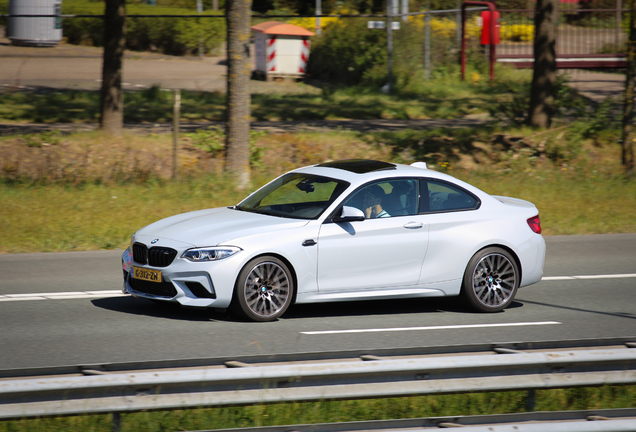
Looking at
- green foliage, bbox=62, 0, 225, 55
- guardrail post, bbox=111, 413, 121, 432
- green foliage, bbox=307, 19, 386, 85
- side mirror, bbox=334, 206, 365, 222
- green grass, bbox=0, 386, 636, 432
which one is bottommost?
green grass, bbox=0, 386, 636, 432

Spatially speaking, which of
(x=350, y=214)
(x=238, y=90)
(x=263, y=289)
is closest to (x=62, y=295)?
(x=263, y=289)

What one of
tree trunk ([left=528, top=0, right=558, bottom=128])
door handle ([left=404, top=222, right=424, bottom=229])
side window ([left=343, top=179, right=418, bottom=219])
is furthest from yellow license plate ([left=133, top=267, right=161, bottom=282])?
tree trunk ([left=528, top=0, right=558, bottom=128])

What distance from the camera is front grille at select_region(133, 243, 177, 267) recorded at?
730cm

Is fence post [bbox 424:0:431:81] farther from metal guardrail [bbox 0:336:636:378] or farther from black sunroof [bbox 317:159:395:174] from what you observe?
metal guardrail [bbox 0:336:636:378]

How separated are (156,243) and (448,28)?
2479 cm

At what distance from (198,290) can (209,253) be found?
36 centimetres

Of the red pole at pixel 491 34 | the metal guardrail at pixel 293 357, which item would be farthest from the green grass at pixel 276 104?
the metal guardrail at pixel 293 357

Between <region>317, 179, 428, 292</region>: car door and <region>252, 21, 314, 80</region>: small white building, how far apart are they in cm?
1958

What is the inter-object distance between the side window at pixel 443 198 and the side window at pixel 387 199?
11 centimetres

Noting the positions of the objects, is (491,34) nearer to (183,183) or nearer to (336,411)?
(183,183)

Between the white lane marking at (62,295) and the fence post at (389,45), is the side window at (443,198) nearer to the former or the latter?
the white lane marking at (62,295)

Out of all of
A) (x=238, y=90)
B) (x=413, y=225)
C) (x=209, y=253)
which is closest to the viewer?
(x=209, y=253)

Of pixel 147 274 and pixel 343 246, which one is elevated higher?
pixel 343 246

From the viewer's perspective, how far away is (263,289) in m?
7.42
